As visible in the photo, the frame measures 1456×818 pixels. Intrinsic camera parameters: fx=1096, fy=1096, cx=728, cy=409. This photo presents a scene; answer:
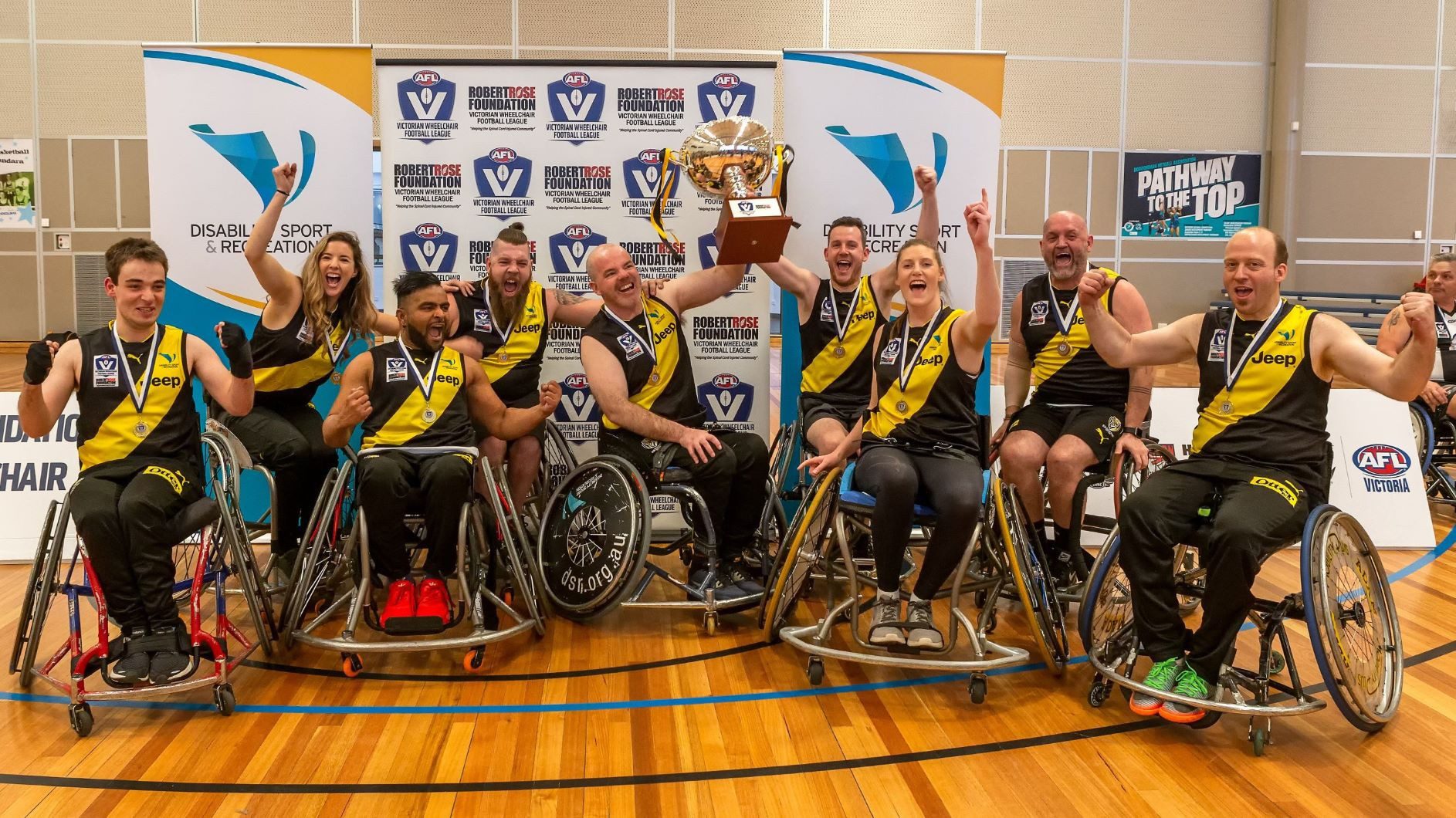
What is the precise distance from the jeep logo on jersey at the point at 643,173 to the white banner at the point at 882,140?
2.03ft

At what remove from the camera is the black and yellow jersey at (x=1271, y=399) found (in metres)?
3.04

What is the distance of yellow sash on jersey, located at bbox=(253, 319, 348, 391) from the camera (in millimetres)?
4324

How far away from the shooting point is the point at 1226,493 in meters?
3.02

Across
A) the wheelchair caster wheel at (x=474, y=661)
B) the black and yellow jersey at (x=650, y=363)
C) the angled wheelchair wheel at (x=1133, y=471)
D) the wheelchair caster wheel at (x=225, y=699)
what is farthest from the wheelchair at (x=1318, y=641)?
the wheelchair caster wheel at (x=225, y=699)

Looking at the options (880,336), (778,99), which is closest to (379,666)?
(880,336)

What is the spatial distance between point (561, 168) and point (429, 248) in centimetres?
70

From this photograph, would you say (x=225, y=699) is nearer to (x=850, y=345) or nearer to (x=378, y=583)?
(x=378, y=583)

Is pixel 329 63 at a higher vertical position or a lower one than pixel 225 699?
higher

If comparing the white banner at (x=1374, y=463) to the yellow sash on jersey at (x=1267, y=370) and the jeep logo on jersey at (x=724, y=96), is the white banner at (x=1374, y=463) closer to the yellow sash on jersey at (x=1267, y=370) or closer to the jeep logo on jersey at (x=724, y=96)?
the yellow sash on jersey at (x=1267, y=370)

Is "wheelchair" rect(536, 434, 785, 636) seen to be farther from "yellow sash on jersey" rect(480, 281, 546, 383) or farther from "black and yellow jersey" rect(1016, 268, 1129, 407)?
"black and yellow jersey" rect(1016, 268, 1129, 407)

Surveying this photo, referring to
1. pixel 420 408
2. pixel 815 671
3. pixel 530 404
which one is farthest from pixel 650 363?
pixel 815 671

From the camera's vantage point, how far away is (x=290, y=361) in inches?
171

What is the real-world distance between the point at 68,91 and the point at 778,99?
25.4ft

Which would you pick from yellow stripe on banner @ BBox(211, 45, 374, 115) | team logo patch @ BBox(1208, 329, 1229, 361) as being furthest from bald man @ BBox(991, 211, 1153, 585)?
yellow stripe on banner @ BBox(211, 45, 374, 115)
